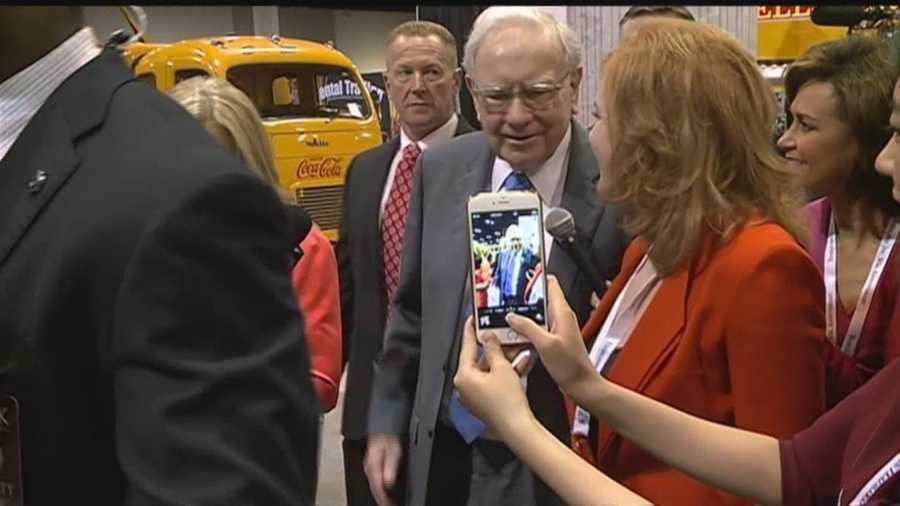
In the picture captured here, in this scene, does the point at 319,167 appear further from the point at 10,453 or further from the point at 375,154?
the point at 10,453

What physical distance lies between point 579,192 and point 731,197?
42 cm

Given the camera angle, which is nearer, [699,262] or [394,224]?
[699,262]

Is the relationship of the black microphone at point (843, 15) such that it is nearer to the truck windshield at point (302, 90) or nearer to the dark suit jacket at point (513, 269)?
the dark suit jacket at point (513, 269)

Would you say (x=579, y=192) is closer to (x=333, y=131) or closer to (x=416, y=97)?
(x=416, y=97)

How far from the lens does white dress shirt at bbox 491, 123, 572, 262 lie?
189cm

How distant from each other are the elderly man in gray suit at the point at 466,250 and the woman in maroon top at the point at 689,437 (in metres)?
0.38

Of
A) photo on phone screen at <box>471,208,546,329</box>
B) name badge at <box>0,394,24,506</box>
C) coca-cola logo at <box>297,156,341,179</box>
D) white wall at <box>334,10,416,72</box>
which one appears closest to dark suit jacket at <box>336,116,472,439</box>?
photo on phone screen at <box>471,208,546,329</box>

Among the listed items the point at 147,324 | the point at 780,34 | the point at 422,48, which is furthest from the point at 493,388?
the point at 780,34

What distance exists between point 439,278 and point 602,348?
0.41 meters

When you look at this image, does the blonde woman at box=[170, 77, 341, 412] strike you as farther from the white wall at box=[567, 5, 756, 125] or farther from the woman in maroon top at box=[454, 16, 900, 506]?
the white wall at box=[567, 5, 756, 125]

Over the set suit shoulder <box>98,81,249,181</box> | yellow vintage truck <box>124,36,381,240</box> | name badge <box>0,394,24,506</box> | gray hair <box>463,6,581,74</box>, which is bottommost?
yellow vintage truck <box>124,36,381,240</box>

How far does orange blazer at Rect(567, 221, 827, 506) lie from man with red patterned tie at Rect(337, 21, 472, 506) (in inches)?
40.8

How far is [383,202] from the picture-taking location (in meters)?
2.50

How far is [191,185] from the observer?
0.66m
